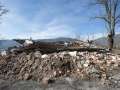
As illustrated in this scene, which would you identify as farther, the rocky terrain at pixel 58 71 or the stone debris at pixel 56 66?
the stone debris at pixel 56 66

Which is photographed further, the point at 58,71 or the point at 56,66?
the point at 56,66

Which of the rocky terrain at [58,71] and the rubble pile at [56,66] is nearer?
the rocky terrain at [58,71]

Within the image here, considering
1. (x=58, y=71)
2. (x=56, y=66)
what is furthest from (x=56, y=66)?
(x=58, y=71)

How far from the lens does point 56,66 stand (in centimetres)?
977

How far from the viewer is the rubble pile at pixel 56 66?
9.36 meters

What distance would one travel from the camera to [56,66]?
9773 mm

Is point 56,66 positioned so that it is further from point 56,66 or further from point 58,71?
point 58,71

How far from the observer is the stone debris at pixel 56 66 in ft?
30.7

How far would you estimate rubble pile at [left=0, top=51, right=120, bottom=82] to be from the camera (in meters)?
9.36

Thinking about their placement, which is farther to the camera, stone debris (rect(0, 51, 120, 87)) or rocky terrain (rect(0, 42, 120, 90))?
stone debris (rect(0, 51, 120, 87))

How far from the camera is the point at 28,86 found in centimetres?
877

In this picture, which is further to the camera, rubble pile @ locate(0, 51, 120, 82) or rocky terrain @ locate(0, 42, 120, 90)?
rubble pile @ locate(0, 51, 120, 82)

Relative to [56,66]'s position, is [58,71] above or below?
below

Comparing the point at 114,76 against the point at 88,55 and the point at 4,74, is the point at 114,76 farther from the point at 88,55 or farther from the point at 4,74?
the point at 4,74
